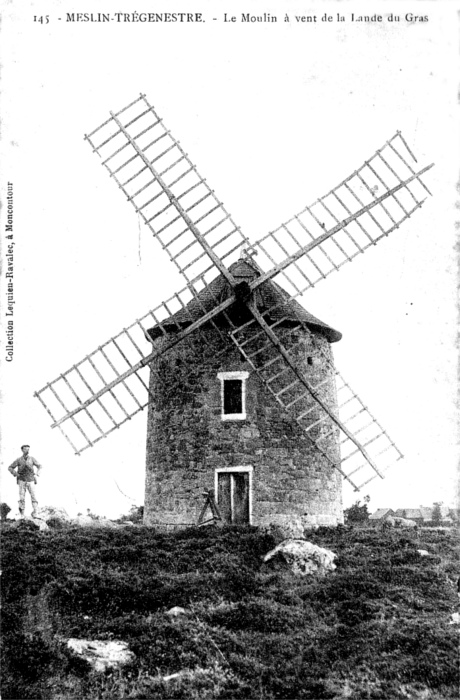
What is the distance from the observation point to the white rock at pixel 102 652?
10.5 metres

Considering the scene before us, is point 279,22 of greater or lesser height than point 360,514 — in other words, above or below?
above

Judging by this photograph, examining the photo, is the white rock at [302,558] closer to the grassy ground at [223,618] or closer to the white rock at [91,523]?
the grassy ground at [223,618]

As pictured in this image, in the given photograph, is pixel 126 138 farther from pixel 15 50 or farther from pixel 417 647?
pixel 417 647

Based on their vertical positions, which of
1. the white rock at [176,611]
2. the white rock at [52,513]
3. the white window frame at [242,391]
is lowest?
the white rock at [176,611]

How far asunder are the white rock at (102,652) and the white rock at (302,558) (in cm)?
448

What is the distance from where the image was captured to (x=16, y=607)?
495 inches

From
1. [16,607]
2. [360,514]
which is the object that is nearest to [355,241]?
[16,607]

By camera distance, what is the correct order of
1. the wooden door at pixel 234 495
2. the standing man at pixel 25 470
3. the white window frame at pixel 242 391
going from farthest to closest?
1. the white window frame at pixel 242 391
2. the wooden door at pixel 234 495
3. the standing man at pixel 25 470

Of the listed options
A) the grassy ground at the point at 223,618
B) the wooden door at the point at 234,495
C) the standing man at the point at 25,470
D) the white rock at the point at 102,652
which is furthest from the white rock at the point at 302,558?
the standing man at the point at 25,470

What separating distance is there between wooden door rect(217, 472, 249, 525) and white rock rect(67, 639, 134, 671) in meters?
6.99

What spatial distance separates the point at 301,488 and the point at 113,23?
11.3 m

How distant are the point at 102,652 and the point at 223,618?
→ 7.04 feet

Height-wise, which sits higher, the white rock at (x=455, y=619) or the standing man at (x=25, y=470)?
the standing man at (x=25, y=470)

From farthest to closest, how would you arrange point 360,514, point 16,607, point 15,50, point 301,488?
point 360,514, point 301,488, point 15,50, point 16,607
